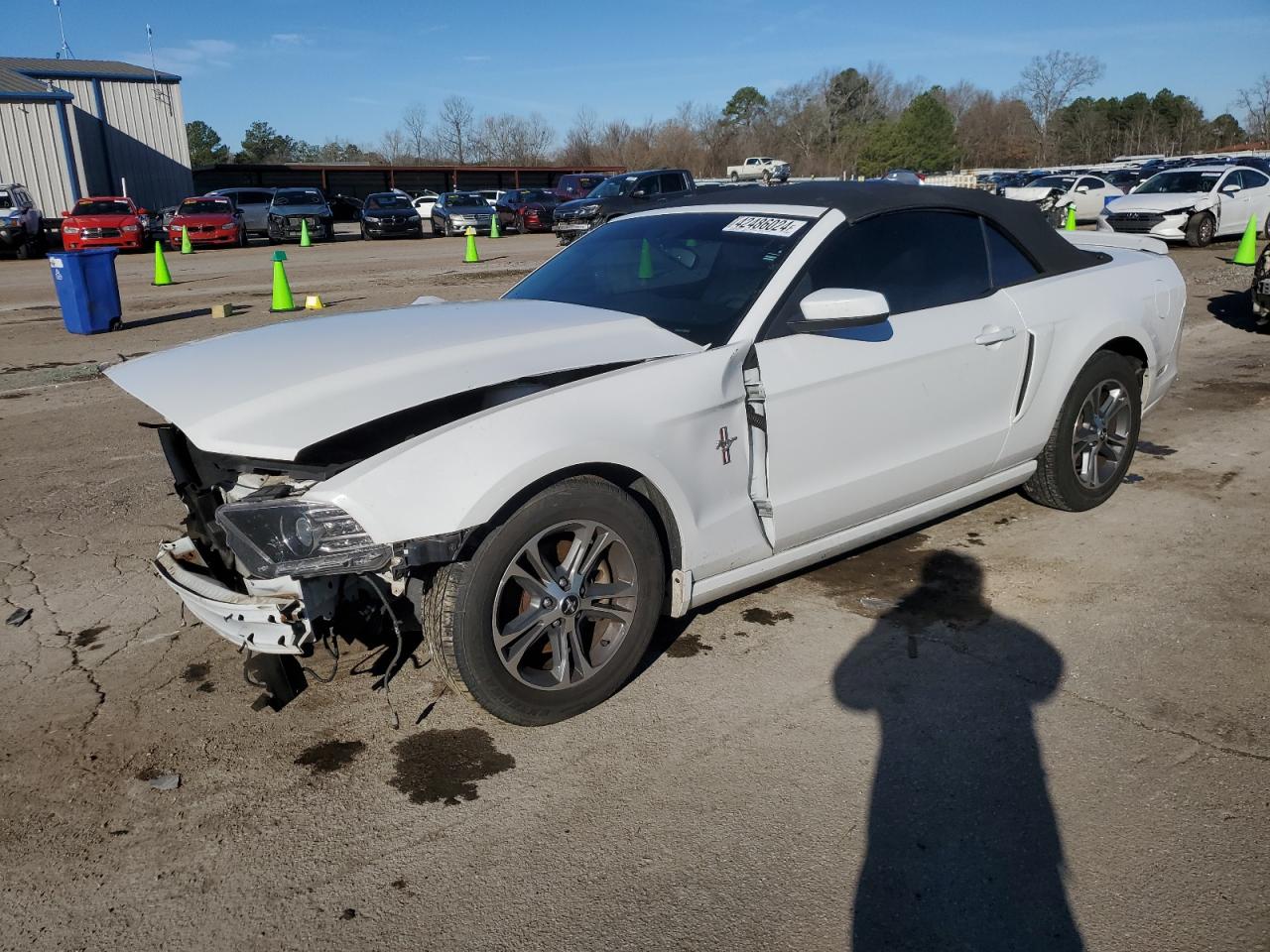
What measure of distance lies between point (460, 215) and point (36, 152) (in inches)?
708

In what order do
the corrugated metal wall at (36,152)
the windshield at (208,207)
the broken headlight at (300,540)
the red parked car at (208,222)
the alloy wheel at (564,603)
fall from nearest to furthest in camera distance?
the broken headlight at (300,540), the alloy wheel at (564,603), the red parked car at (208,222), the windshield at (208,207), the corrugated metal wall at (36,152)

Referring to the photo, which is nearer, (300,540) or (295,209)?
(300,540)

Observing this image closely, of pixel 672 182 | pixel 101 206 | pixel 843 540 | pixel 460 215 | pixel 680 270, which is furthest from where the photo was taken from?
pixel 460 215

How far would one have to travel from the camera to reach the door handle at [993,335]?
4.28 m

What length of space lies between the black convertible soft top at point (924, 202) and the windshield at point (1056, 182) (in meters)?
26.2

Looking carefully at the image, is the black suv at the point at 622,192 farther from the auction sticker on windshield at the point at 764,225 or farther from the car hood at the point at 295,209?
the auction sticker on windshield at the point at 764,225

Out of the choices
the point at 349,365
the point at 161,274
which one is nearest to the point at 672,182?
the point at 161,274

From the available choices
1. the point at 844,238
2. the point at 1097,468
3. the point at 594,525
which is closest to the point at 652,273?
Result: the point at 844,238

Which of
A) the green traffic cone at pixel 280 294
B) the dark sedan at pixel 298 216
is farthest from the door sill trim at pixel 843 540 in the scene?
the dark sedan at pixel 298 216

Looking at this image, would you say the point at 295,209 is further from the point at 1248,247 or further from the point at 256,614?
the point at 256,614

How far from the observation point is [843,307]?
11.4 ft

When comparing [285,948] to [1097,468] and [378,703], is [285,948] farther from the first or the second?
[1097,468]

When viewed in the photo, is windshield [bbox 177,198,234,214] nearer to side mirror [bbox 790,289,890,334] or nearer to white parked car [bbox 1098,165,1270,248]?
white parked car [bbox 1098,165,1270,248]

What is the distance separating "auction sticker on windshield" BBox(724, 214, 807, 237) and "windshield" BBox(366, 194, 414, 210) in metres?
31.3
